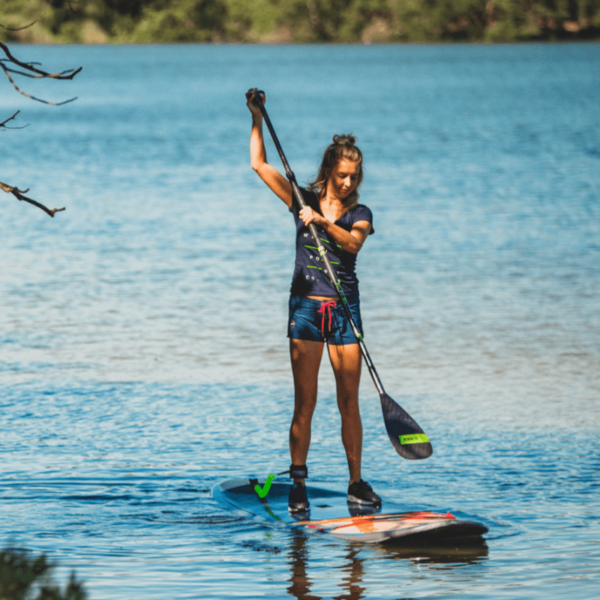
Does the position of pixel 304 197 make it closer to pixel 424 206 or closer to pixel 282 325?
pixel 282 325

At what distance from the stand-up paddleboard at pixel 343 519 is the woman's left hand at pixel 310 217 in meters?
1.54

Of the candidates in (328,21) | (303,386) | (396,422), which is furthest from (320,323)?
(328,21)

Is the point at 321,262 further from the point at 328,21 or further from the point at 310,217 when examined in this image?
the point at 328,21

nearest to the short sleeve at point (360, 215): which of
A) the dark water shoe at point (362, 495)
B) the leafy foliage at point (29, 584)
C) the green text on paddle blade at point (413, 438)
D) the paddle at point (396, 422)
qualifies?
the paddle at point (396, 422)

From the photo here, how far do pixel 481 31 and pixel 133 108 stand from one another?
69.9 metres

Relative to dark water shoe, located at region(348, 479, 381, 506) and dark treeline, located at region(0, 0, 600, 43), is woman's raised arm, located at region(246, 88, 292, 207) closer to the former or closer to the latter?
dark water shoe, located at region(348, 479, 381, 506)

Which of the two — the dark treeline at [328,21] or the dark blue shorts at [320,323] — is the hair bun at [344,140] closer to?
the dark blue shorts at [320,323]

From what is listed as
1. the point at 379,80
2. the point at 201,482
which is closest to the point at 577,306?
the point at 201,482

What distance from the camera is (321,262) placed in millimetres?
5703

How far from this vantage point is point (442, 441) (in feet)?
25.0

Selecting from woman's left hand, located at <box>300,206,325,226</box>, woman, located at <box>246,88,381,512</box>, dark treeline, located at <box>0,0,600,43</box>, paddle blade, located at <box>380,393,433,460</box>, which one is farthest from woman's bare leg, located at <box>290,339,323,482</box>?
dark treeline, located at <box>0,0,600,43</box>

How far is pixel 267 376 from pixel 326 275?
361 centimetres

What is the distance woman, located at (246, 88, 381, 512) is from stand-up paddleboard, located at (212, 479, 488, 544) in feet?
1.25

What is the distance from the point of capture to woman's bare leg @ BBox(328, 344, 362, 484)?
18.9ft
